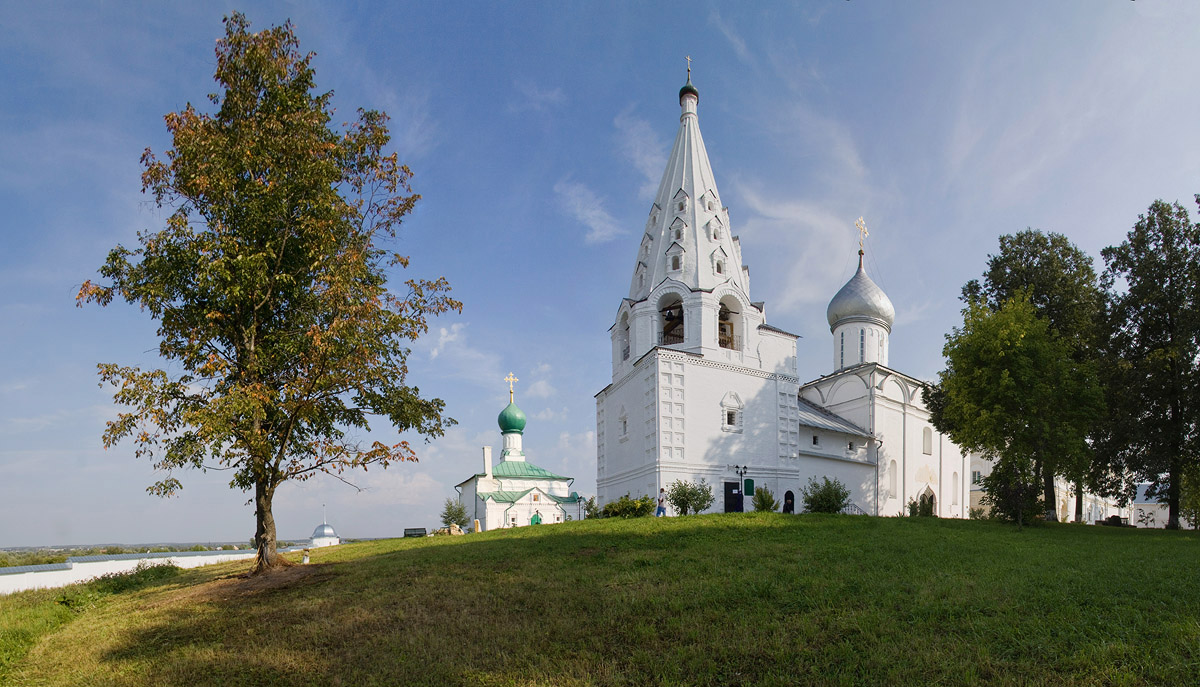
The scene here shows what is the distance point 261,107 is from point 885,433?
99.4 ft

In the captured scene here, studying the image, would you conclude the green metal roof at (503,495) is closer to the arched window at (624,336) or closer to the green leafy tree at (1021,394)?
the arched window at (624,336)

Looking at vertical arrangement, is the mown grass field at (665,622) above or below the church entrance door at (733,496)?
above

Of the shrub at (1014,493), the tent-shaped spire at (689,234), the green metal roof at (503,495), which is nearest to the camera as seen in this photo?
the shrub at (1014,493)

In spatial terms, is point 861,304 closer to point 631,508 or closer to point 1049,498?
point 1049,498

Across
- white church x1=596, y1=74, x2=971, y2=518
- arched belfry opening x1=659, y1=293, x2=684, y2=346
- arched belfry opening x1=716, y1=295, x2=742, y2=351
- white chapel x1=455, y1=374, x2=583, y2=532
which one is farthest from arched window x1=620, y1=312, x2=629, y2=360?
white chapel x1=455, y1=374, x2=583, y2=532

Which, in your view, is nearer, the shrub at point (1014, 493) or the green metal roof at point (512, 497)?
the shrub at point (1014, 493)

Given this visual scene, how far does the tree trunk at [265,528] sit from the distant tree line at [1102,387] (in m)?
19.8

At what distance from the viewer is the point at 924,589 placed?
29.3 feet

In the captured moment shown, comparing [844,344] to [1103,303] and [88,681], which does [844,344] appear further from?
[88,681]

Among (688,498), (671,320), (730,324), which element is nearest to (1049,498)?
(688,498)

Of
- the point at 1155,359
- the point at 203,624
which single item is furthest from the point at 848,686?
the point at 1155,359

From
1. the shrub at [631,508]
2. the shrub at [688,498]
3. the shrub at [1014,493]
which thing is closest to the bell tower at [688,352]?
the shrub at [688,498]

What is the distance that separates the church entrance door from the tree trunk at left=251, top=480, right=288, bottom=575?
17.5m

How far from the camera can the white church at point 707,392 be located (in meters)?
27.1
